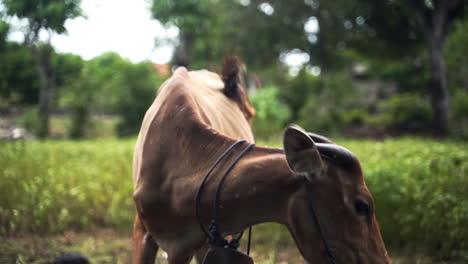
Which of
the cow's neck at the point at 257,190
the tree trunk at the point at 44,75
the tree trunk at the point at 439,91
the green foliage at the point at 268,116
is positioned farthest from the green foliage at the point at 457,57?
the cow's neck at the point at 257,190

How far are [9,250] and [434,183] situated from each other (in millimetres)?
4106

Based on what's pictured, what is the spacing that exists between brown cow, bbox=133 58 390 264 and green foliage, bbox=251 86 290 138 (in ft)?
41.8

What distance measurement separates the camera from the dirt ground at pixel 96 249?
385 centimetres

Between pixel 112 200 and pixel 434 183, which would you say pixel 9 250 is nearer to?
pixel 112 200

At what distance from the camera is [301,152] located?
160 centimetres

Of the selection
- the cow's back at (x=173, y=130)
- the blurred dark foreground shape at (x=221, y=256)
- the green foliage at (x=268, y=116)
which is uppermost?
the cow's back at (x=173, y=130)

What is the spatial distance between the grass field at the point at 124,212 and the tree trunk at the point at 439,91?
25.8 feet

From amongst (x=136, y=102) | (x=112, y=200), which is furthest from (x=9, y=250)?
(x=136, y=102)

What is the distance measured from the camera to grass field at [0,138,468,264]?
389cm

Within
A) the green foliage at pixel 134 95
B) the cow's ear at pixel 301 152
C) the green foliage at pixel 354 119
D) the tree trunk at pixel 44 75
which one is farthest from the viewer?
the green foliage at pixel 134 95

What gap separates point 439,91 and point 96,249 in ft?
36.9

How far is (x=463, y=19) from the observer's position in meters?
13.1

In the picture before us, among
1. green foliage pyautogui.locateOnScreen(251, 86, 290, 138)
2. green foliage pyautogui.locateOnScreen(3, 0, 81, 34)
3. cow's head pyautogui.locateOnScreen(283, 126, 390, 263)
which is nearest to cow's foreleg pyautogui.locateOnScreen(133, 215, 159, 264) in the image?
cow's head pyautogui.locateOnScreen(283, 126, 390, 263)

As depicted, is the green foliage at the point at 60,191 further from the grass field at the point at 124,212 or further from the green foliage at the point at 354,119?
the green foliage at the point at 354,119
